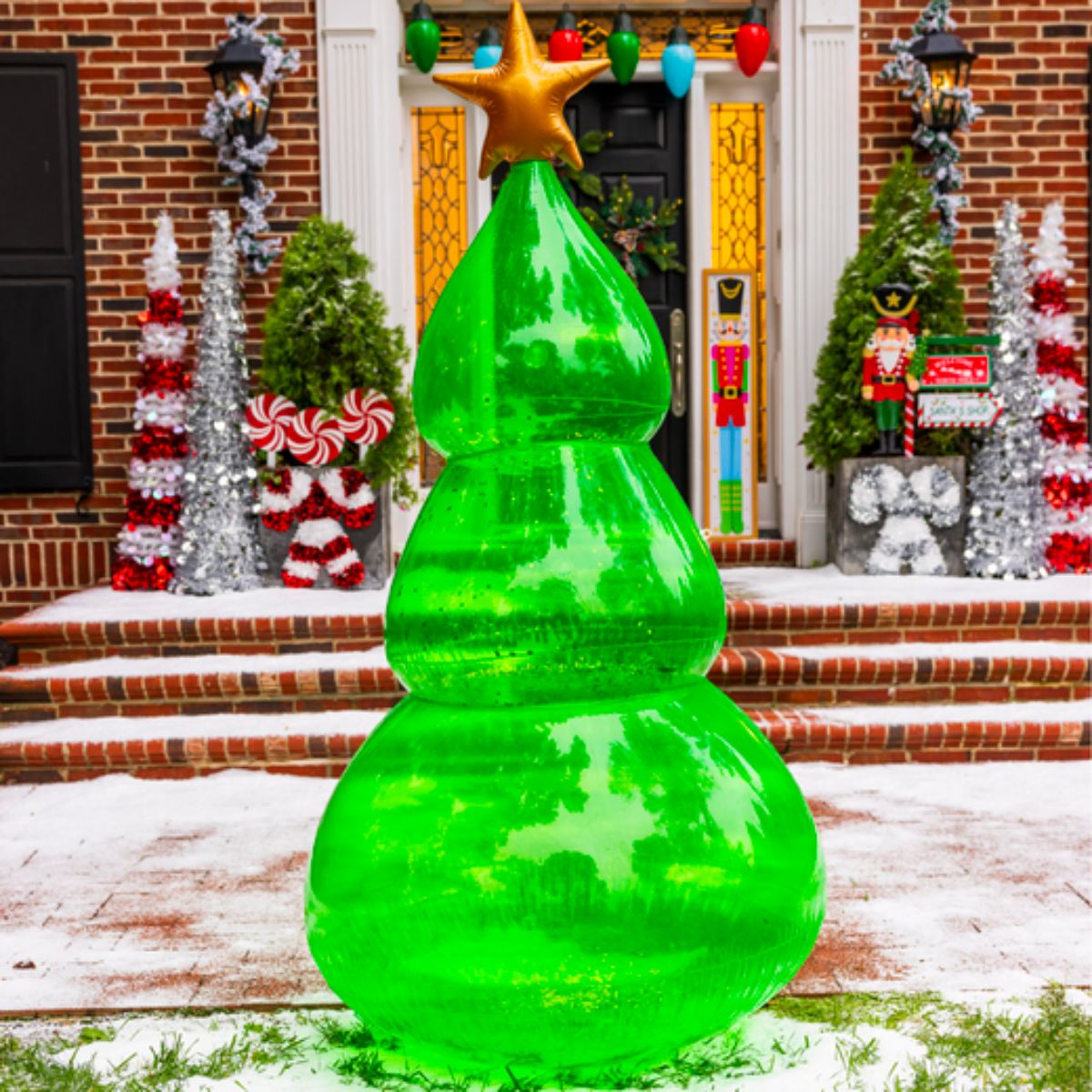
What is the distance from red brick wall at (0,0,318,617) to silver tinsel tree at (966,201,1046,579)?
3.67 metres

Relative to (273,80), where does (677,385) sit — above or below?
below

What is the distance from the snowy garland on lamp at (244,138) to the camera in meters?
7.29

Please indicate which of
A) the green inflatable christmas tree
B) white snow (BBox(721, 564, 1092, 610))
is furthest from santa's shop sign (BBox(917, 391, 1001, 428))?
the green inflatable christmas tree

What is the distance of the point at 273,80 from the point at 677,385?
8.98 feet

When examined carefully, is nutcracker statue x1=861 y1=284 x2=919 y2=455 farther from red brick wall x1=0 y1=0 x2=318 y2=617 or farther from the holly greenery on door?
red brick wall x1=0 y1=0 x2=318 y2=617

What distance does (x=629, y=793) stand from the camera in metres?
2.35

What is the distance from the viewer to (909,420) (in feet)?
23.1

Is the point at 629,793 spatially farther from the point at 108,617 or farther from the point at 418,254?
the point at 418,254

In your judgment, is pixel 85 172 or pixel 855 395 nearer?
pixel 855 395

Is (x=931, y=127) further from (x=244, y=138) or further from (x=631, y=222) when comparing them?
(x=244, y=138)

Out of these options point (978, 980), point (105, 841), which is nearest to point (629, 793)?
point (978, 980)

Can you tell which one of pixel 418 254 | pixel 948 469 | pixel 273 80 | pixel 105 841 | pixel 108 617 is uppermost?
pixel 273 80

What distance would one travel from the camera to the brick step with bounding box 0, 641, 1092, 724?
5766mm

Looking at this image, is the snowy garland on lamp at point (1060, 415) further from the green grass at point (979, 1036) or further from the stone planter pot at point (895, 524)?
the green grass at point (979, 1036)
